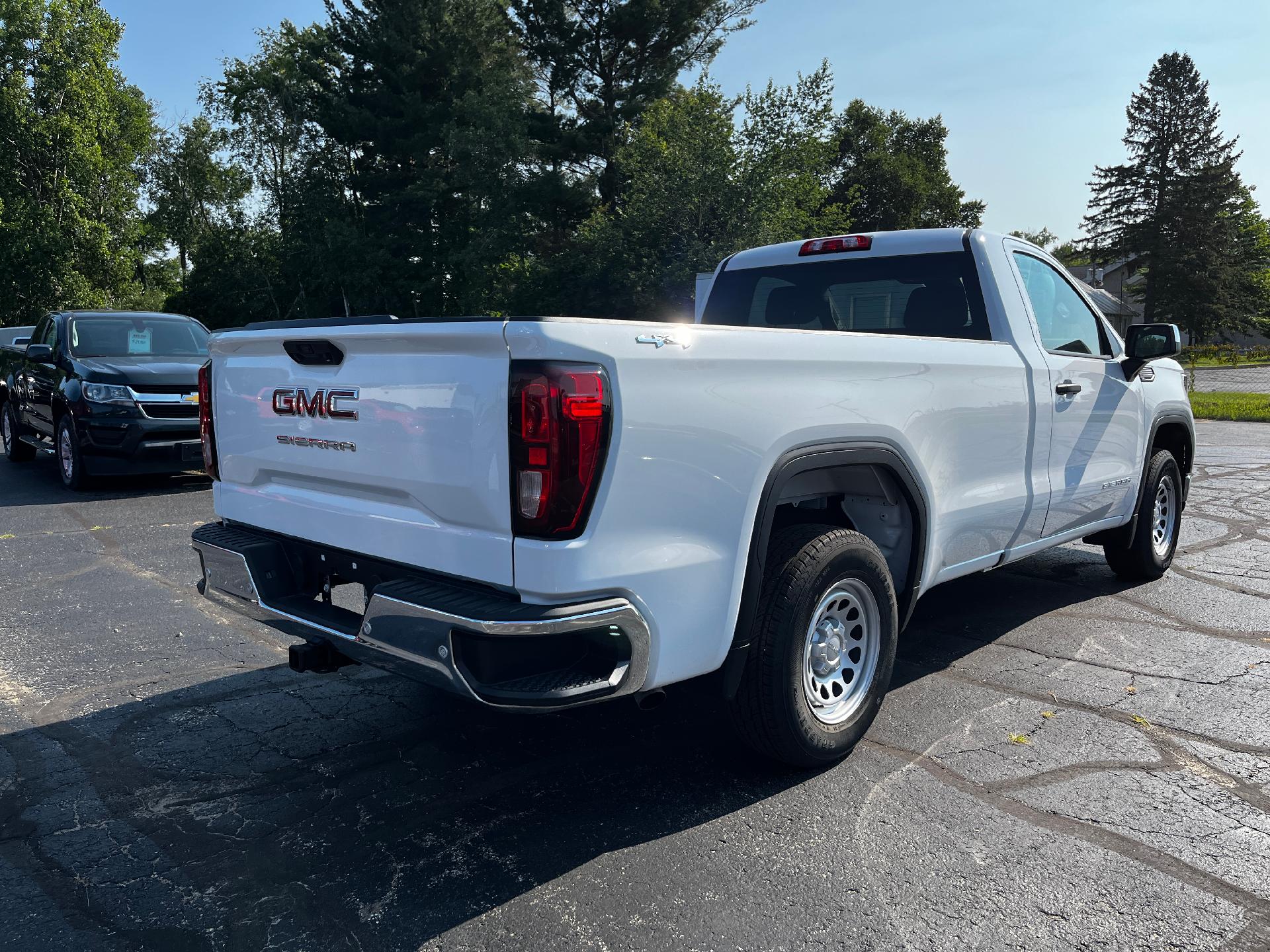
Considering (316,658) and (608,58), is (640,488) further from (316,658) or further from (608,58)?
(608,58)

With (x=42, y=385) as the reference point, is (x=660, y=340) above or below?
above

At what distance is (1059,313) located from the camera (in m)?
5.13

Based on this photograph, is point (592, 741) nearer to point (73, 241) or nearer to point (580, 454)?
point (580, 454)

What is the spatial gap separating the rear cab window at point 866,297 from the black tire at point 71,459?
7586mm

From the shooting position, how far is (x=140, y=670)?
4672mm

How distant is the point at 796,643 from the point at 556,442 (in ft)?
3.88

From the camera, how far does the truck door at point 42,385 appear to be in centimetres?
1066

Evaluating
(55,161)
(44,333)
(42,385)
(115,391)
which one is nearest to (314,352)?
(115,391)

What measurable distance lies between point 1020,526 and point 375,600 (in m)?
3.16

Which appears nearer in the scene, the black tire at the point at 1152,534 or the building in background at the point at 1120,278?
the black tire at the point at 1152,534

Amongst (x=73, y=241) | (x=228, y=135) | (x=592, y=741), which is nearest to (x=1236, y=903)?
(x=592, y=741)

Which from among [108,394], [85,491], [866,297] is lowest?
[85,491]

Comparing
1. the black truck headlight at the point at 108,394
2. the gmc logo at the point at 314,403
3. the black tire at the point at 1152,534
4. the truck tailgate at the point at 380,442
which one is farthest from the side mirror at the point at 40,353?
the black tire at the point at 1152,534

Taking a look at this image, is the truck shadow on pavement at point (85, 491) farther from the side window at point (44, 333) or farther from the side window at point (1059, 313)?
the side window at point (1059, 313)
